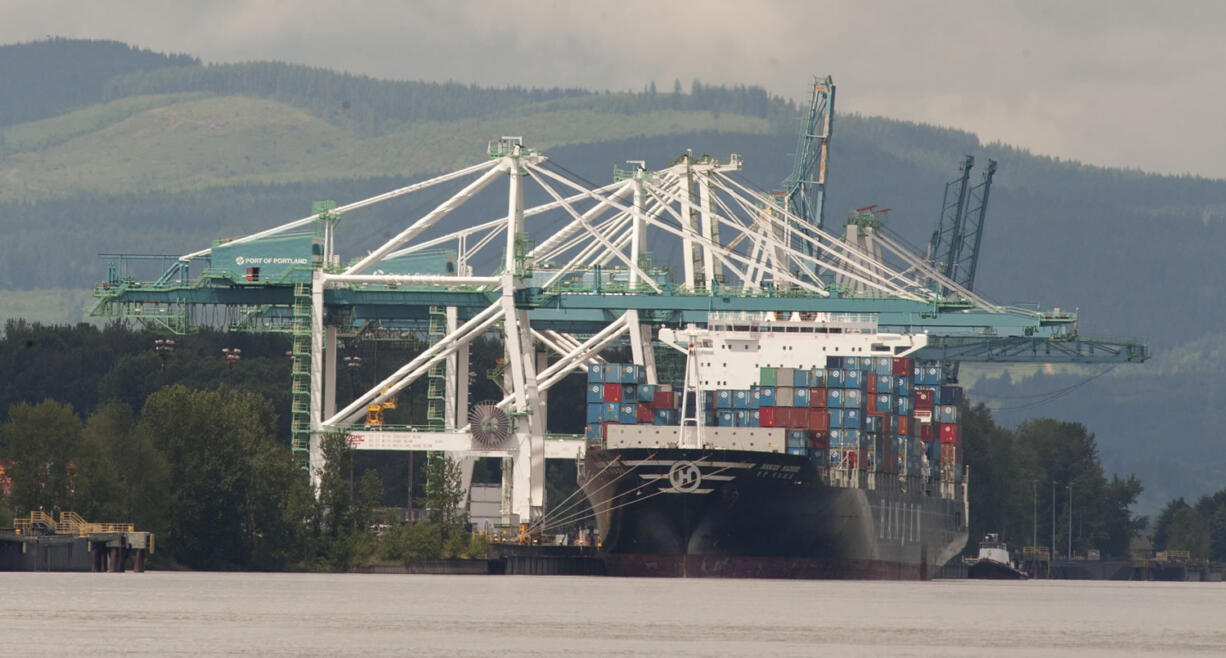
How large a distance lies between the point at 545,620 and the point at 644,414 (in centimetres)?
4389

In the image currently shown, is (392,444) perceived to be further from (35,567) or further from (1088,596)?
(1088,596)

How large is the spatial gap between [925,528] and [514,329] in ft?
82.0

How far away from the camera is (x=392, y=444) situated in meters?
106

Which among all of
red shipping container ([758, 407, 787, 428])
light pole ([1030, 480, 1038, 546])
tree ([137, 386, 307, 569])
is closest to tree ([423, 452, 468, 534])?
tree ([137, 386, 307, 569])

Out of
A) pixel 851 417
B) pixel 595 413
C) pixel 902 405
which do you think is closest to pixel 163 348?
pixel 595 413

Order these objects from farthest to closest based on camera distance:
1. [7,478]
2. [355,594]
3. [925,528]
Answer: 1. [925,528]
2. [7,478]
3. [355,594]

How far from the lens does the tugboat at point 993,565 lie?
153m

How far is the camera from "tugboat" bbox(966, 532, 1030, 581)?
153000 millimetres

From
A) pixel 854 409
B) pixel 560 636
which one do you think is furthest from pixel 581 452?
pixel 560 636

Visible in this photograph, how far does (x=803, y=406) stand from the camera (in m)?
102

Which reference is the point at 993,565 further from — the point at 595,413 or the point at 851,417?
the point at 595,413

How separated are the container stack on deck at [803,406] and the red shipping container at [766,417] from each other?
44 millimetres

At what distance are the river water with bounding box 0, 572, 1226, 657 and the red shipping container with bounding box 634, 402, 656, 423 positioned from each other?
660 inches

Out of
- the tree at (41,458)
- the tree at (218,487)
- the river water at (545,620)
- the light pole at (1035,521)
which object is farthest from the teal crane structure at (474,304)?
the light pole at (1035,521)
